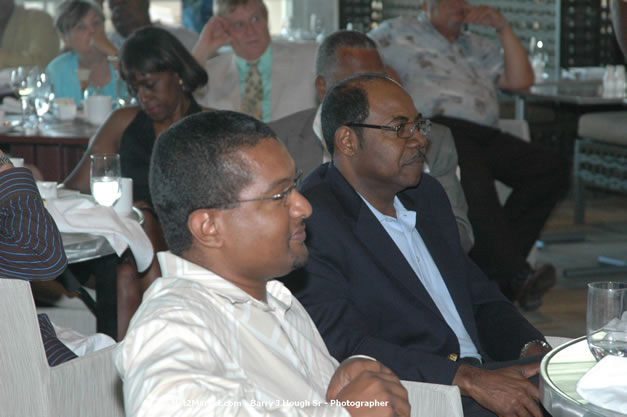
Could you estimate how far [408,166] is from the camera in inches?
88.7

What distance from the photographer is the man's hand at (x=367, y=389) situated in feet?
4.41

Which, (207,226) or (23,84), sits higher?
(207,226)

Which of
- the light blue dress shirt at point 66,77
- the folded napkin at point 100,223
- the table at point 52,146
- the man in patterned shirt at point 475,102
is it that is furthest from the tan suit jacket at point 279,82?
the folded napkin at point 100,223

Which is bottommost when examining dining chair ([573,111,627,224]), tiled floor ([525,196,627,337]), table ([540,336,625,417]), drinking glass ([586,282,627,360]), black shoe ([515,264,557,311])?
tiled floor ([525,196,627,337])

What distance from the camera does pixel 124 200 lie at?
281cm

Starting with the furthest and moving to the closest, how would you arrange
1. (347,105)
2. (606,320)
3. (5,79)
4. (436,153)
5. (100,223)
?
(5,79) → (436,153) → (100,223) → (347,105) → (606,320)

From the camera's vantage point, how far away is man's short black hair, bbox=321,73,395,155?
2.30m

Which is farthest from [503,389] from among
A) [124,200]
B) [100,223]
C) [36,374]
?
[124,200]

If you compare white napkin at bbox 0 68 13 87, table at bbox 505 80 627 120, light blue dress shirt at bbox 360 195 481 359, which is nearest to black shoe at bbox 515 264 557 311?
table at bbox 505 80 627 120

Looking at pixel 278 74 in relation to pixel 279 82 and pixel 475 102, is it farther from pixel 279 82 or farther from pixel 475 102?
pixel 475 102

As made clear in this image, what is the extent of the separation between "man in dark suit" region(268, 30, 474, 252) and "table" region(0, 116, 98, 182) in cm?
128

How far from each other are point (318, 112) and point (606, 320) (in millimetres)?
1760

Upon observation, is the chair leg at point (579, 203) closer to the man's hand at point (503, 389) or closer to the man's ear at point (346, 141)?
the man's ear at point (346, 141)

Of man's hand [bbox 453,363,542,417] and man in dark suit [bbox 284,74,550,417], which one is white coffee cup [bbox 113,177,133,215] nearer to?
man in dark suit [bbox 284,74,550,417]
